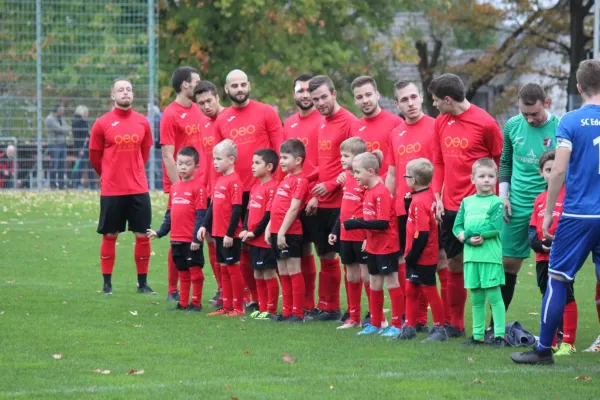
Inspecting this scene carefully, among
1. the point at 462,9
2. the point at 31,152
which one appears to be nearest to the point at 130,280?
the point at 31,152

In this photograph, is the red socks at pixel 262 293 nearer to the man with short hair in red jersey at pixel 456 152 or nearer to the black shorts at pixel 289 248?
the black shorts at pixel 289 248

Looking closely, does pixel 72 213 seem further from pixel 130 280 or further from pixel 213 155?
pixel 213 155

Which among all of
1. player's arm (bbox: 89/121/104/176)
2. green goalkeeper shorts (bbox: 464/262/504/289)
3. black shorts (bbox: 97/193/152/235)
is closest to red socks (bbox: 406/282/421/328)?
green goalkeeper shorts (bbox: 464/262/504/289)

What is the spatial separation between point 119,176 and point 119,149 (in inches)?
12.1

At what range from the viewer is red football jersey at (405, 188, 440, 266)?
966 cm

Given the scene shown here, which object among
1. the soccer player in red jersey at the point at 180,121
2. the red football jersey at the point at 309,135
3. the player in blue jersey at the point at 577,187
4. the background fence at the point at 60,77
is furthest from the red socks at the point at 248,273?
the background fence at the point at 60,77

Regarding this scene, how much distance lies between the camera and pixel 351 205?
34.2 feet

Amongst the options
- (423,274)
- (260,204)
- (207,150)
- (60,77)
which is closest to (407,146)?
(423,274)

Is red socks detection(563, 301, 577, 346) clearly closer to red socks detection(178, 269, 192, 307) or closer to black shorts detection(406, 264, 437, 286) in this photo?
black shorts detection(406, 264, 437, 286)

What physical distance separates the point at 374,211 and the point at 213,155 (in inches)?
86.0

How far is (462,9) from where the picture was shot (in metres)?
39.8

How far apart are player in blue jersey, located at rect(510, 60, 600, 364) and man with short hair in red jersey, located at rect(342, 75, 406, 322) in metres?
2.64

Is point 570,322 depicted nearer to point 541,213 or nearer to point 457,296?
point 541,213

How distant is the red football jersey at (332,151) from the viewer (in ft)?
36.2
